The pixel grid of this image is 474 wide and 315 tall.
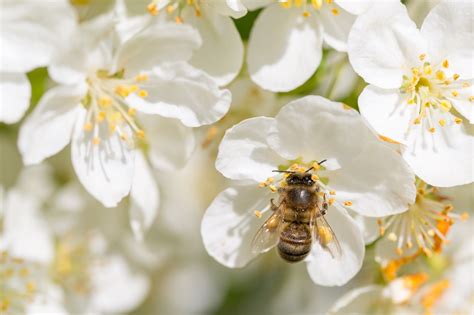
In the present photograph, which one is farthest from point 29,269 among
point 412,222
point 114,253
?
point 412,222

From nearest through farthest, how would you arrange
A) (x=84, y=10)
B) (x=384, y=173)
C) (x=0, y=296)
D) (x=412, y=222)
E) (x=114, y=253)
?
1. (x=384, y=173)
2. (x=412, y=222)
3. (x=84, y=10)
4. (x=0, y=296)
5. (x=114, y=253)

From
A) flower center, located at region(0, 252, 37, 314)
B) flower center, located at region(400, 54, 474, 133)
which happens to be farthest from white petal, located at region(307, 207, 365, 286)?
flower center, located at region(0, 252, 37, 314)

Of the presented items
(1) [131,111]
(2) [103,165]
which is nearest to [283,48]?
(1) [131,111]

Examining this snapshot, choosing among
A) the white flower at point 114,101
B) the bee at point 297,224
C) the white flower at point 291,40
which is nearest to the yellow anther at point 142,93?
the white flower at point 114,101

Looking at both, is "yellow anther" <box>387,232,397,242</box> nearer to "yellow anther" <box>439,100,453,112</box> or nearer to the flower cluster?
the flower cluster

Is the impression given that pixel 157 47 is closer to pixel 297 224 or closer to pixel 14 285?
pixel 297 224

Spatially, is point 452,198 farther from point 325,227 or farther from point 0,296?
point 0,296
